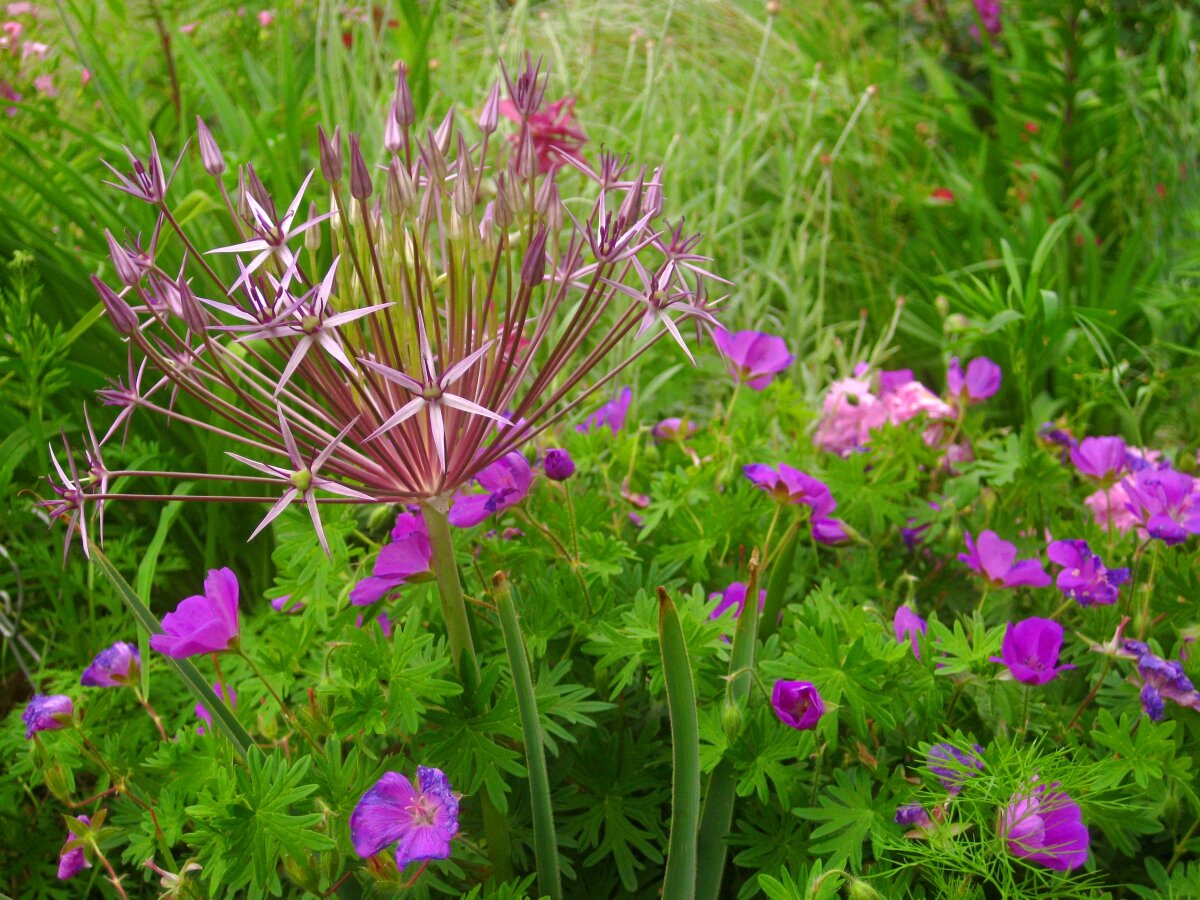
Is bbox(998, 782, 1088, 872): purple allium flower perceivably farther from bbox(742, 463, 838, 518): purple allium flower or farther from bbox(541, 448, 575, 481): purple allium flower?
bbox(541, 448, 575, 481): purple allium flower

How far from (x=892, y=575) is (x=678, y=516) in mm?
356

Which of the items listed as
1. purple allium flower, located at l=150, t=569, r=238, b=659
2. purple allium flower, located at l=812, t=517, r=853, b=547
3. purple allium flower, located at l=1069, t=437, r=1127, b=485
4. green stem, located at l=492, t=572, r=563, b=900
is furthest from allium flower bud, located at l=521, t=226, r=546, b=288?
purple allium flower, located at l=1069, t=437, r=1127, b=485

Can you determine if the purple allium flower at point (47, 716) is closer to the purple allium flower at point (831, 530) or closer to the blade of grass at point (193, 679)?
the blade of grass at point (193, 679)

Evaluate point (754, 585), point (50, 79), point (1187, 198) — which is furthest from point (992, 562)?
point (50, 79)

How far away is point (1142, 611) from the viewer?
1234 millimetres

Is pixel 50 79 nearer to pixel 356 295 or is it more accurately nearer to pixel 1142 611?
pixel 356 295

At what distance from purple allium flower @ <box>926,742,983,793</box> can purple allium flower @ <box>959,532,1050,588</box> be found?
0.32m

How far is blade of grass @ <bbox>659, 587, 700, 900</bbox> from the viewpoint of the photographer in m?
0.78

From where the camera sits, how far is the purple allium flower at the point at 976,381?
1.65 metres

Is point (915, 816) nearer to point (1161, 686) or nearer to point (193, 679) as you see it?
point (1161, 686)

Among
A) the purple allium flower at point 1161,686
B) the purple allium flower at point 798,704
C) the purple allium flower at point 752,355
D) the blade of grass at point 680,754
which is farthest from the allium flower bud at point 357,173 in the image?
the purple allium flower at point 1161,686

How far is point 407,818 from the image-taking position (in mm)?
843

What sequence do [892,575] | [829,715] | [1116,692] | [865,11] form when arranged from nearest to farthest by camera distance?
[829,715] → [1116,692] → [892,575] → [865,11]

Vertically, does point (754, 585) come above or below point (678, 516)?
above
